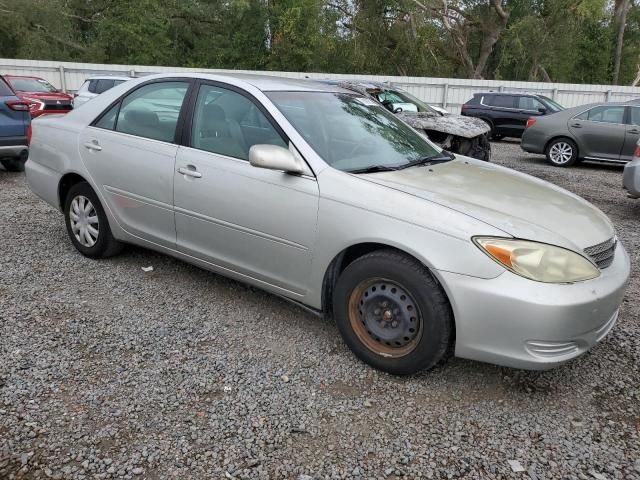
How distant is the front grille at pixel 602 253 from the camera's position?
2.92 metres

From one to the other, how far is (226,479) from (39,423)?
3.27 feet

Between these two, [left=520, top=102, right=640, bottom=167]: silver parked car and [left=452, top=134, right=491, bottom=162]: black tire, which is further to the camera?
[left=520, top=102, right=640, bottom=167]: silver parked car

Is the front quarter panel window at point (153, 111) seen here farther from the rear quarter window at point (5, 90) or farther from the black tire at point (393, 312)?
the rear quarter window at point (5, 90)

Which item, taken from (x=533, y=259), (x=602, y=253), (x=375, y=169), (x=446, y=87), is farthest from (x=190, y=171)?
(x=446, y=87)

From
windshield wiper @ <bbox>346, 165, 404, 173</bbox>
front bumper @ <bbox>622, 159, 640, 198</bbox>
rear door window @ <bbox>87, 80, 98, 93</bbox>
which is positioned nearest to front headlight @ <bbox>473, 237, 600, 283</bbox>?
windshield wiper @ <bbox>346, 165, 404, 173</bbox>

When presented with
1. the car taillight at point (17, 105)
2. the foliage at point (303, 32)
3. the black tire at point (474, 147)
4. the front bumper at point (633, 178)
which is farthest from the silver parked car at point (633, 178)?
the foliage at point (303, 32)

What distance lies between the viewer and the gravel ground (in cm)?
243

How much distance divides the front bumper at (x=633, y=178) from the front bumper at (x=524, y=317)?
4617 millimetres

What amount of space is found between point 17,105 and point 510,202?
24.3ft

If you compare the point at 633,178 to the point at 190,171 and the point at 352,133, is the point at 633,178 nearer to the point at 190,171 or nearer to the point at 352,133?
the point at 352,133

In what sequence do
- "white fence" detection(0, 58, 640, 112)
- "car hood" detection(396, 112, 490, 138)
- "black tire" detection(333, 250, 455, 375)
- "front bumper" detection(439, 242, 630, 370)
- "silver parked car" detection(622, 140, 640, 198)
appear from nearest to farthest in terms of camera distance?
"front bumper" detection(439, 242, 630, 370) → "black tire" detection(333, 250, 455, 375) → "silver parked car" detection(622, 140, 640, 198) → "car hood" detection(396, 112, 490, 138) → "white fence" detection(0, 58, 640, 112)

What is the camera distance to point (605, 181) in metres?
10.0

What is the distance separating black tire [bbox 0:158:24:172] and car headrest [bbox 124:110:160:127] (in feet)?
19.4

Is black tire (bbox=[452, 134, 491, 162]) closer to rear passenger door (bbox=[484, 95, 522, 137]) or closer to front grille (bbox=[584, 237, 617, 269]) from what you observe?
front grille (bbox=[584, 237, 617, 269])
